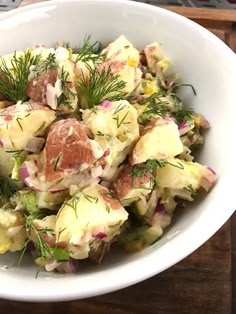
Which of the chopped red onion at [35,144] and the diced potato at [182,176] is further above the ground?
the chopped red onion at [35,144]

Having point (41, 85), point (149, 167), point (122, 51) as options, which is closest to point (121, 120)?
point (149, 167)

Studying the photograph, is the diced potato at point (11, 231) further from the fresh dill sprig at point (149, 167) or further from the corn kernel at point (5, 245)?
the fresh dill sprig at point (149, 167)

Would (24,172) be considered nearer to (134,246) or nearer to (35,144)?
(35,144)

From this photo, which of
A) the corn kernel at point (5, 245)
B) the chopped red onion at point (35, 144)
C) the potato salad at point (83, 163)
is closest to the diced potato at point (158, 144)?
the potato salad at point (83, 163)

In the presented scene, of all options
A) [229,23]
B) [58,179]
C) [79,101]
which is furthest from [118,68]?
[229,23]

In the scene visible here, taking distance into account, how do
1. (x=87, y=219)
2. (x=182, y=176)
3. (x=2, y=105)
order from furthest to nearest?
(x=2, y=105)
(x=182, y=176)
(x=87, y=219)

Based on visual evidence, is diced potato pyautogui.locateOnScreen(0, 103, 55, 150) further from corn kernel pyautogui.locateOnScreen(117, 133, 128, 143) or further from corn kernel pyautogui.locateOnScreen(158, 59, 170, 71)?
corn kernel pyautogui.locateOnScreen(158, 59, 170, 71)

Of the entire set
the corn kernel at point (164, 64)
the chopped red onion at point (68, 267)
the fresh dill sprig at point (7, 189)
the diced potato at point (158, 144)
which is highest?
the corn kernel at point (164, 64)
